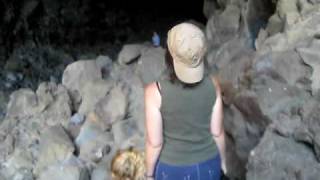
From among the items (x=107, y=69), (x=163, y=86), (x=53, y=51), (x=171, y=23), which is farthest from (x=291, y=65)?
(x=171, y=23)

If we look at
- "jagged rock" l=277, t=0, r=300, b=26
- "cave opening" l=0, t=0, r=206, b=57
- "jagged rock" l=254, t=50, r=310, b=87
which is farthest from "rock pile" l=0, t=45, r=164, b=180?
"cave opening" l=0, t=0, r=206, b=57

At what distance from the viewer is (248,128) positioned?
10.3 ft

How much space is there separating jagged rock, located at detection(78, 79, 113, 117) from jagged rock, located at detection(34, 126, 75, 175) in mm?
450

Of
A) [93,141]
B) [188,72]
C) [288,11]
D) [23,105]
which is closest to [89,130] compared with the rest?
[93,141]

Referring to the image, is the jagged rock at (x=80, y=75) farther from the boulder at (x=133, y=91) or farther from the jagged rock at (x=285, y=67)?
the jagged rock at (x=285, y=67)

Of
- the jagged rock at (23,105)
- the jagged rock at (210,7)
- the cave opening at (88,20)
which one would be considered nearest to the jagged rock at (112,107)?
the jagged rock at (23,105)

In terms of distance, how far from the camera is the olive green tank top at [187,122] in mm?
2486

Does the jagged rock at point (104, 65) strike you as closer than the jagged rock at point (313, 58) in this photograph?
No

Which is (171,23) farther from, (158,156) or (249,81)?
(158,156)

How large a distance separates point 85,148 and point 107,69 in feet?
3.40

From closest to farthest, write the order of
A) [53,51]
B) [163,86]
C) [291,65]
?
[163,86] → [291,65] → [53,51]

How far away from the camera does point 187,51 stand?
2.38m

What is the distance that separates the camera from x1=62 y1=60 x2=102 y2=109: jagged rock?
15.9ft

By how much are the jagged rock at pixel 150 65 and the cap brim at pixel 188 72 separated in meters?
2.29
